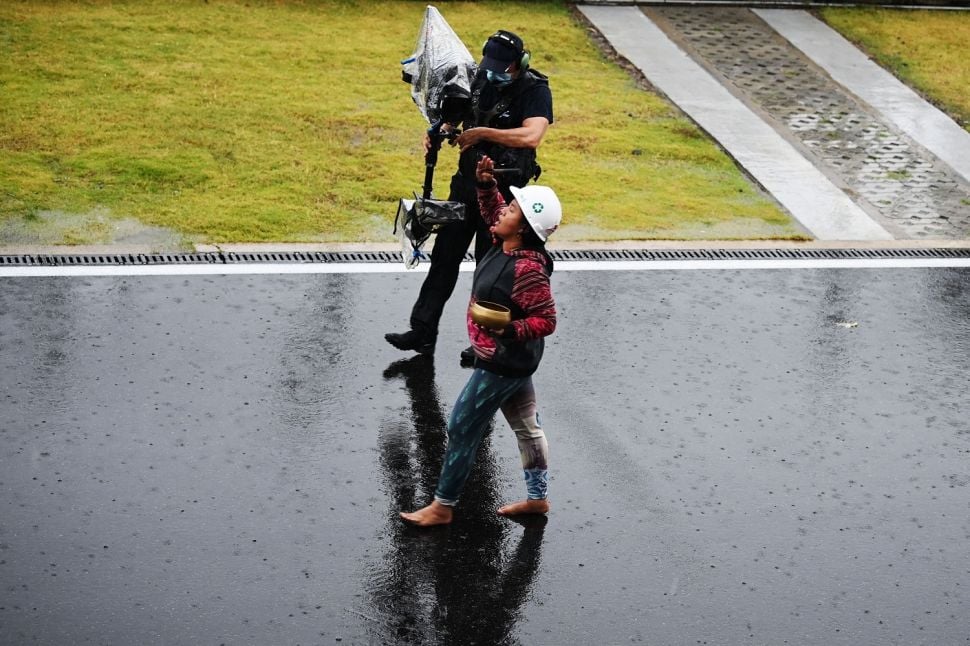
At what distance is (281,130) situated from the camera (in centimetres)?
1116

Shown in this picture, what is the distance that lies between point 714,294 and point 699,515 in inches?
111

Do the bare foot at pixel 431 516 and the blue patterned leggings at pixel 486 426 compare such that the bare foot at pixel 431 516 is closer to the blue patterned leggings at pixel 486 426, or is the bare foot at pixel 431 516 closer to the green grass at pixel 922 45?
the blue patterned leggings at pixel 486 426

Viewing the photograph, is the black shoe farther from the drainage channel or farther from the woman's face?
the woman's face

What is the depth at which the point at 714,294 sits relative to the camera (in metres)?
8.76

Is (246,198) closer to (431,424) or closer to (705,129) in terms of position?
(431,424)

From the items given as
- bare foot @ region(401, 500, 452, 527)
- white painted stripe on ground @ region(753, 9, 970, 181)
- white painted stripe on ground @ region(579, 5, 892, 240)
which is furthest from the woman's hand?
white painted stripe on ground @ region(753, 9, 970, 181)

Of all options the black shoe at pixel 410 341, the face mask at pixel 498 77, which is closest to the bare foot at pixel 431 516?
the black shoe at pixel 410 341

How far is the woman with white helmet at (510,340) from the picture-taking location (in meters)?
5.54

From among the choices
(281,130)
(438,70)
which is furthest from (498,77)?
(281,130)

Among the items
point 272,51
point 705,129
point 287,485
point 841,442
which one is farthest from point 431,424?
point 272,51

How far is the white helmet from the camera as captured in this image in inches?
218

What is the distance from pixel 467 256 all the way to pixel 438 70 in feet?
6.52

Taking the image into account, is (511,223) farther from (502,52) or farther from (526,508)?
(502,52)

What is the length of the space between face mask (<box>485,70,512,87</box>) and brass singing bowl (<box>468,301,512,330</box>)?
1.93 m
